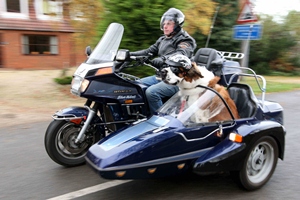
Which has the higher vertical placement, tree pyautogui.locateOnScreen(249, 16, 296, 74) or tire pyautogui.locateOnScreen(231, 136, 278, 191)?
tire pyautogui.locateOnScreen(231, 136, 278, 191)

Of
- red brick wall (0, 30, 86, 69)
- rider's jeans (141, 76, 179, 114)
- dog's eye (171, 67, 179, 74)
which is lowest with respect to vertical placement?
red brick wall (0, 30, 86, 69)

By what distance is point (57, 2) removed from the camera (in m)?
9.98

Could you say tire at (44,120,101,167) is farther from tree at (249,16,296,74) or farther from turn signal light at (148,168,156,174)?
tree at (249,16,296,74)

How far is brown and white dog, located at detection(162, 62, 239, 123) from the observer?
366cm

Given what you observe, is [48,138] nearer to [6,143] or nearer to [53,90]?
[6,143]

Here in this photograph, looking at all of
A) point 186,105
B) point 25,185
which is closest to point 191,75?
point 186,105

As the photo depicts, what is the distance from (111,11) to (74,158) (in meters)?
5.55

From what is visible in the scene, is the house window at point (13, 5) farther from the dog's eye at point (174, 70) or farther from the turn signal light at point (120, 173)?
the turn signal light at point (120, 173)

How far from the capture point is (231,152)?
3.43 m

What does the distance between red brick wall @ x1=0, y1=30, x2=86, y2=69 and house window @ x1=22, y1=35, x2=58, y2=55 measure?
31 cm

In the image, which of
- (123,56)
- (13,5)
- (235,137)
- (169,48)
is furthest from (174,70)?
(13,5)

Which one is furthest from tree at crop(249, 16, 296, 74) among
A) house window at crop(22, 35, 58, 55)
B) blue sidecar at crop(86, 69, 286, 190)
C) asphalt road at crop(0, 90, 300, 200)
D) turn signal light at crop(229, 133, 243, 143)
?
turn signal light at crop(229, 133, 243, 143)

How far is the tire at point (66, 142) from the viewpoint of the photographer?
13.9ft

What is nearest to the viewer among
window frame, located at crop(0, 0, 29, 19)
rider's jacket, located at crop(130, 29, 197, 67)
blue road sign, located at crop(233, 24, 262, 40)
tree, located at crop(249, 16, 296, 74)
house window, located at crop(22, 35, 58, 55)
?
rider's jacket, located at crop(130, 29, 197, 67)
